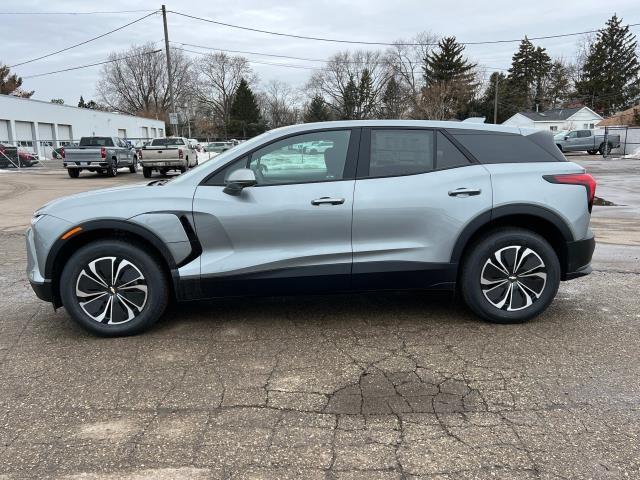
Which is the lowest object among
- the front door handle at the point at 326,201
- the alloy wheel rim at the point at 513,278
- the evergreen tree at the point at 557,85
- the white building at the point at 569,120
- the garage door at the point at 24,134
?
the alloy wheel rim at the point at 513,278

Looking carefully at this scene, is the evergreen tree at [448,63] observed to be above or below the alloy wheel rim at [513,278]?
above

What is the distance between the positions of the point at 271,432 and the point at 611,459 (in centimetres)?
172

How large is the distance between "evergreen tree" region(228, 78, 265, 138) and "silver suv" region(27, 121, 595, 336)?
77.6 meters

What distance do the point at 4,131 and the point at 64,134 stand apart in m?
7.94

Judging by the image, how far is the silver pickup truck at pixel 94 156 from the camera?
22.0 m

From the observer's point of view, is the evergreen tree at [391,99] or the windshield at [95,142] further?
the evergreen tree at [391,99]

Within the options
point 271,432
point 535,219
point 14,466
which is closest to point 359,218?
point 535,219

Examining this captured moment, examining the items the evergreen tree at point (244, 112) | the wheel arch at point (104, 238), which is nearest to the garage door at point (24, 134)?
the evergreen tree at point (244, 112)

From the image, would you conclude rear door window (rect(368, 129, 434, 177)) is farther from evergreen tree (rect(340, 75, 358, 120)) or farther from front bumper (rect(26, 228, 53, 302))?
evergreen tree (rect(340, 75, 358, 120))

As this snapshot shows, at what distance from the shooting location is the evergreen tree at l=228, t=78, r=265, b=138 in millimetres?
80500

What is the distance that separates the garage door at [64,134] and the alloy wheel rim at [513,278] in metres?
46.1

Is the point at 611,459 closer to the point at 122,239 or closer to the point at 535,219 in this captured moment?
the point at 535,219

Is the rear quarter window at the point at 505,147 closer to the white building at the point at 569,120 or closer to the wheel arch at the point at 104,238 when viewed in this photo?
the wheel arch at the point at 104,238

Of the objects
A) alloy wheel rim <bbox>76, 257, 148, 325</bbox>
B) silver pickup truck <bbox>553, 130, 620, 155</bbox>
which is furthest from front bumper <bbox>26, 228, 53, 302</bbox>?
silver pickup truck <bbox>553, 130, 620, 155</bbox>
